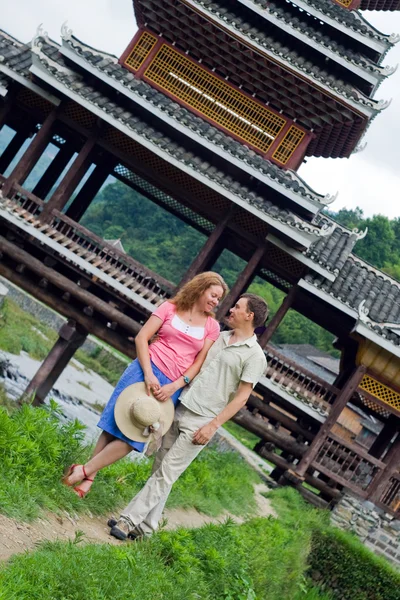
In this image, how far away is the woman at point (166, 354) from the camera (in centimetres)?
588

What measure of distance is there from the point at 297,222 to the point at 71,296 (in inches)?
192

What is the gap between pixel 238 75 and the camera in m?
16.0

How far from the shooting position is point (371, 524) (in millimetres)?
14938

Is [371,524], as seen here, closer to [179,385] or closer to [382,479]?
[382,479]

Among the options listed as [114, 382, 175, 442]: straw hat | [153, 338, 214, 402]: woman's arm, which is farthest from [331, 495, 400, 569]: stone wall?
[114, 382, 175, 442]: straw hat

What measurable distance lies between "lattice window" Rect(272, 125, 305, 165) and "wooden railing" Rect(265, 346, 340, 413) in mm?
4024

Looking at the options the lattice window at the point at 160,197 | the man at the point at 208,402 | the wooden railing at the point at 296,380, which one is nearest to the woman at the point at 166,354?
the man at the point at 208,402

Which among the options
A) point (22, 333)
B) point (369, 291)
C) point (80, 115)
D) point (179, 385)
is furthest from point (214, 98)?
point (22, 333)

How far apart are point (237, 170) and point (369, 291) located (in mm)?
3753

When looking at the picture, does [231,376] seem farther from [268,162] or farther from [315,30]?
[315,30]

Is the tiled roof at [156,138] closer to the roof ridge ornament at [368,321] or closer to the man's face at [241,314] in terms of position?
the roof ridge ornament at [368,321]

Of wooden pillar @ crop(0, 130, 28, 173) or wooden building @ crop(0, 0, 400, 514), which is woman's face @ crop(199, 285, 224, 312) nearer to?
wooden building @ crop(0, 0, 400, 514)

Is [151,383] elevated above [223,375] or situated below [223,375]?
below

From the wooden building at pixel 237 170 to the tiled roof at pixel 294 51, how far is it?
45mm
